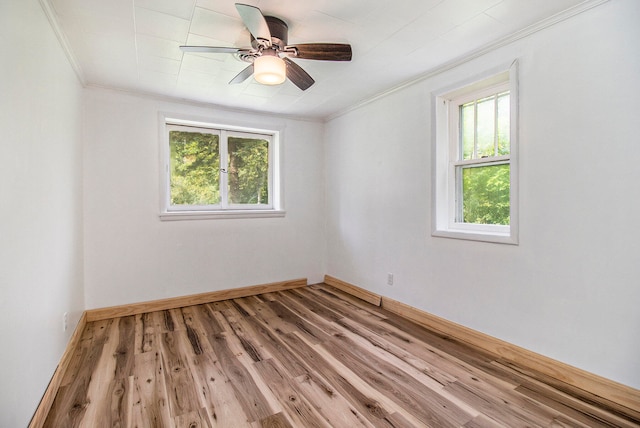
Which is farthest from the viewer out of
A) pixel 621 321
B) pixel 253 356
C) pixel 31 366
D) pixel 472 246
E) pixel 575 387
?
pixel 472 246

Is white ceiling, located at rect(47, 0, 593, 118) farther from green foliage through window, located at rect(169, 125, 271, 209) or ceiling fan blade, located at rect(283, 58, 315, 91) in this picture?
green foliage through window, located at rect(169, 125, 271, 209)

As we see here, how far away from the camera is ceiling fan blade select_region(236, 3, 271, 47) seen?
154 cm

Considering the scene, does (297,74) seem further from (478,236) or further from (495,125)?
(478,236)

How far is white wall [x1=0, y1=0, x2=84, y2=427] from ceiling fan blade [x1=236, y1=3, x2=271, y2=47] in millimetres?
965

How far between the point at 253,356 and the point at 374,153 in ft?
7.81

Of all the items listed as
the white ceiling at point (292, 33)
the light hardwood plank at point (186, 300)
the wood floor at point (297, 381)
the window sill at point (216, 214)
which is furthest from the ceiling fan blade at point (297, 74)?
the light hardwood plank at point (186, 300)

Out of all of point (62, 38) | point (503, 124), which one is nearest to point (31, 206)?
point (62, 38)

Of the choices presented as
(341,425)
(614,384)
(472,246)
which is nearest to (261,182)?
(472,246)

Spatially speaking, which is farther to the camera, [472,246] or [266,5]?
[472,246]

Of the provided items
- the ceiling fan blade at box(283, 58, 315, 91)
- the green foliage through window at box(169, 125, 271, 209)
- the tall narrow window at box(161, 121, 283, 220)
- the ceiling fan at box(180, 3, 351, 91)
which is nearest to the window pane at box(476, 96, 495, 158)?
the ceiling fan at box(180, 3, 351, 91)

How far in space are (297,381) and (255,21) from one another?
216 cm

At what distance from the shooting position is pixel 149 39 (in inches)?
83.7

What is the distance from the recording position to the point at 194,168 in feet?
11.9

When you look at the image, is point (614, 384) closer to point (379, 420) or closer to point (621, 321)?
point (621, 321)
